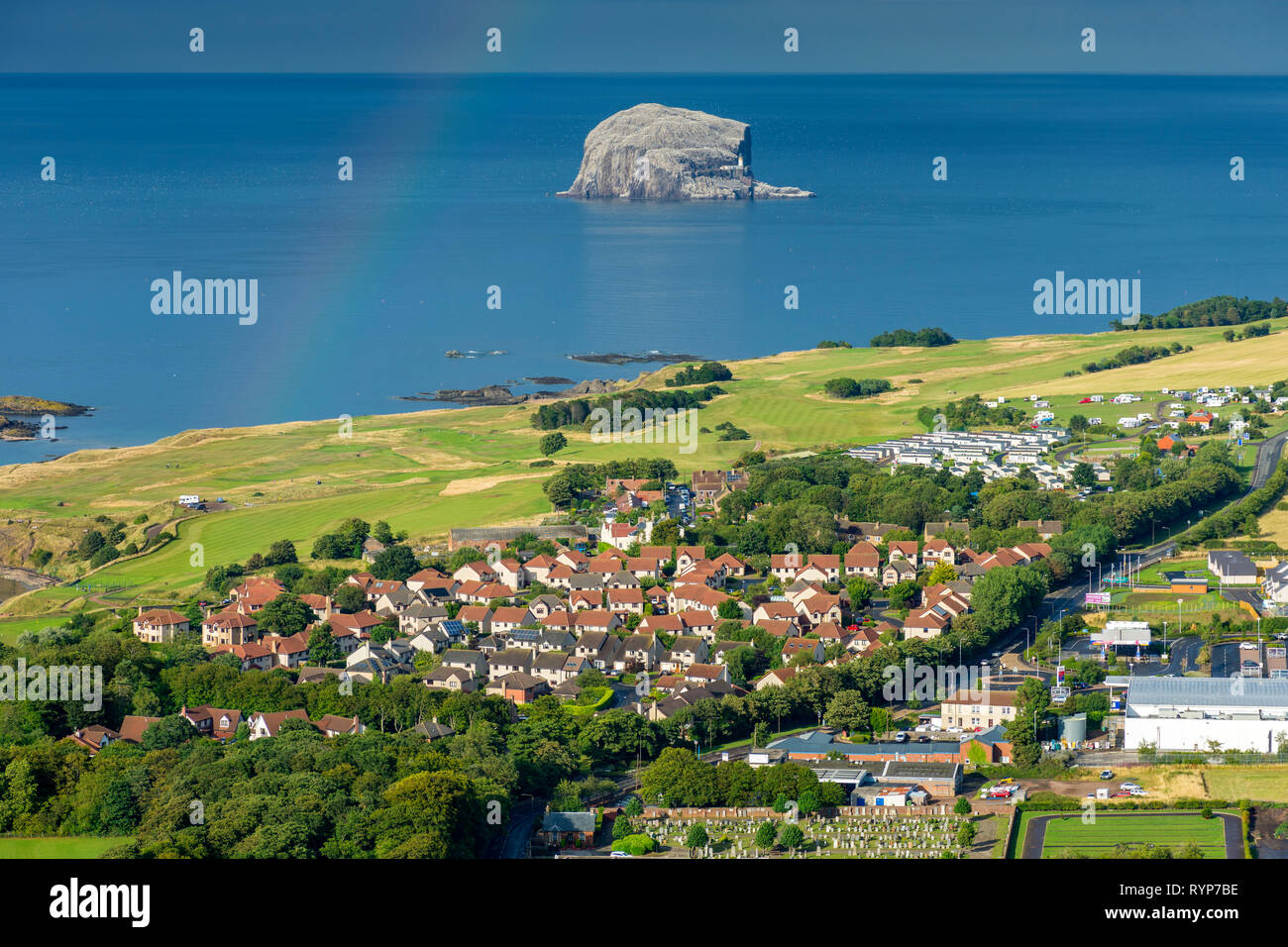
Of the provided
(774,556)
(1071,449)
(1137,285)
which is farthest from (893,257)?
(774,556)

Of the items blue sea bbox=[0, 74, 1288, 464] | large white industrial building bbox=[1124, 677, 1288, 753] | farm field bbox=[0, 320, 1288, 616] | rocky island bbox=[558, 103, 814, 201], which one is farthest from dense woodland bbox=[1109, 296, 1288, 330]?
rocky island bbox=[558, 103, 814, 201]

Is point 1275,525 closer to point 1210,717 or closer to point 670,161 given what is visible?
point 1210,717

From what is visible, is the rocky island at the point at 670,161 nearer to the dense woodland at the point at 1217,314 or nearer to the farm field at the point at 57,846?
the dense woodland at the point at 1217,314

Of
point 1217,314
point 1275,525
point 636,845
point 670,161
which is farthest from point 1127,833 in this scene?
point 670,161

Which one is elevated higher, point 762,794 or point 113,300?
point 113,300

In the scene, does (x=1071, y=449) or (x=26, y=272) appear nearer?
(x=1071, y=449)

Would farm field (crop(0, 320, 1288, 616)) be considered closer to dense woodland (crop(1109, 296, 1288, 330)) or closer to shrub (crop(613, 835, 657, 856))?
dense woodland (crop(1109, 296, 1288, 330))
